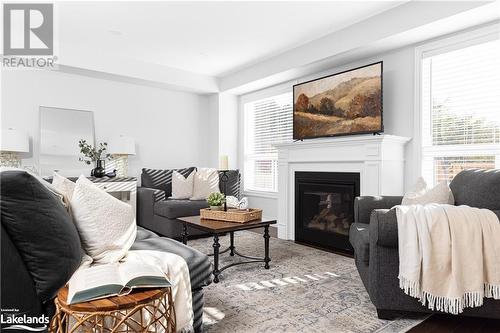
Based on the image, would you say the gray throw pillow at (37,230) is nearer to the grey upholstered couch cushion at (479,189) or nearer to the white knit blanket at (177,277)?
the white knit blanket at (177,277)

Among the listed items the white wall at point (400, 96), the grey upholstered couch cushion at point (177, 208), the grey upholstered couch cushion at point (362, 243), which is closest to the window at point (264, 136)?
the grey upholstered couch cushion at point (177, 208)

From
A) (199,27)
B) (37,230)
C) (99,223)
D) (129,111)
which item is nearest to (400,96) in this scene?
(199,27)

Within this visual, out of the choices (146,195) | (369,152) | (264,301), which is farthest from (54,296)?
(146,195)

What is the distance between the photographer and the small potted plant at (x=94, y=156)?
4.59 metres

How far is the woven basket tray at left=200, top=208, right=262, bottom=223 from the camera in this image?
287 centimetres

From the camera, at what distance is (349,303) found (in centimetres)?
226

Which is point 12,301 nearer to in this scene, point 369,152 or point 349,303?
point 349,303

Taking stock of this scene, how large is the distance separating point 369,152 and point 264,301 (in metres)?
1.96

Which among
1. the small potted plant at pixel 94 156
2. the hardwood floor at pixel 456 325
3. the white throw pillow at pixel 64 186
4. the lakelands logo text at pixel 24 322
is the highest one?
the small potted plant at pixel 94 156

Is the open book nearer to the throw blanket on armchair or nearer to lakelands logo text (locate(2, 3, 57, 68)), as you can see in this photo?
the throw blanket on armchair

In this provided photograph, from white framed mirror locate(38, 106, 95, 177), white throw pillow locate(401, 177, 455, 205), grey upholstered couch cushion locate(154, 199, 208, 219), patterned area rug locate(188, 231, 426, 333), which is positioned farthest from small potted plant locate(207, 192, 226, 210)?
white framed mirror locate(38, 106, 95, 177)

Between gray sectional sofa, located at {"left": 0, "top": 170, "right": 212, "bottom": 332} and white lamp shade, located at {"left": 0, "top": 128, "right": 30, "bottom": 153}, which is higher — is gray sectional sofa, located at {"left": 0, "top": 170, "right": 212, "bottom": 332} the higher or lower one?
the lower one

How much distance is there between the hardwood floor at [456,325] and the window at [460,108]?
158 centimetres

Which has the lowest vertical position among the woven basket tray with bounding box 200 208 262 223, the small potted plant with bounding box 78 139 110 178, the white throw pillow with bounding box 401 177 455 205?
the woven basket tray with bounding box 200 208 262 223
